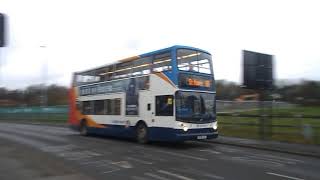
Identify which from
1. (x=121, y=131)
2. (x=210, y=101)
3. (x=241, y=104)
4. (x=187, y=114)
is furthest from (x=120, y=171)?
(x=241, y=104)

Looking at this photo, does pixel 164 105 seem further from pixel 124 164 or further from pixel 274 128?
pixel 274 128

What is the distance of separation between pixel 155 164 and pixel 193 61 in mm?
6572

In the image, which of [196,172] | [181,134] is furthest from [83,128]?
[196,172]

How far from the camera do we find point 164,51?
1966 cm

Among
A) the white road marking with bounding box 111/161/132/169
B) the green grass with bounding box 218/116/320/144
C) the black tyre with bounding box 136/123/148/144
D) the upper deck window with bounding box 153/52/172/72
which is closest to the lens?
the white road marking with bounding box 111/161/132/169

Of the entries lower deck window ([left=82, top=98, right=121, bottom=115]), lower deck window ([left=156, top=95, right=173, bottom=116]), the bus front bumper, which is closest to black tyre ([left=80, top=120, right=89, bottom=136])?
lower deck window ([left=82, top=98, right=121, bottom=115])

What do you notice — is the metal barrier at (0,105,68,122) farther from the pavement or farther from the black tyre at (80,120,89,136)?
the pavement

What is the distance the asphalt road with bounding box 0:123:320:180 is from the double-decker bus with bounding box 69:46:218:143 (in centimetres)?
111

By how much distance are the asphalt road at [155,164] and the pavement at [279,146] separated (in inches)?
25.0

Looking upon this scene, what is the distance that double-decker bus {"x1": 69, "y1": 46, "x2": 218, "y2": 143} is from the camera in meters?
18.7

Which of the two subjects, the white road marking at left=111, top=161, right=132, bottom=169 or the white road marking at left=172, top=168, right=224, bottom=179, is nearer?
the white road marking at left=172, top=168, right=224, bottom=179

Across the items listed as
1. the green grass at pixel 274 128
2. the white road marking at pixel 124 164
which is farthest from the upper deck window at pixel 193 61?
the white road marking at pixel 124 164

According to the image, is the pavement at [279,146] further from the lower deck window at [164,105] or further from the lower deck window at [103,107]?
the lower deck window at [103,107]

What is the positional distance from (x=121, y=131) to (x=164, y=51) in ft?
16.8
